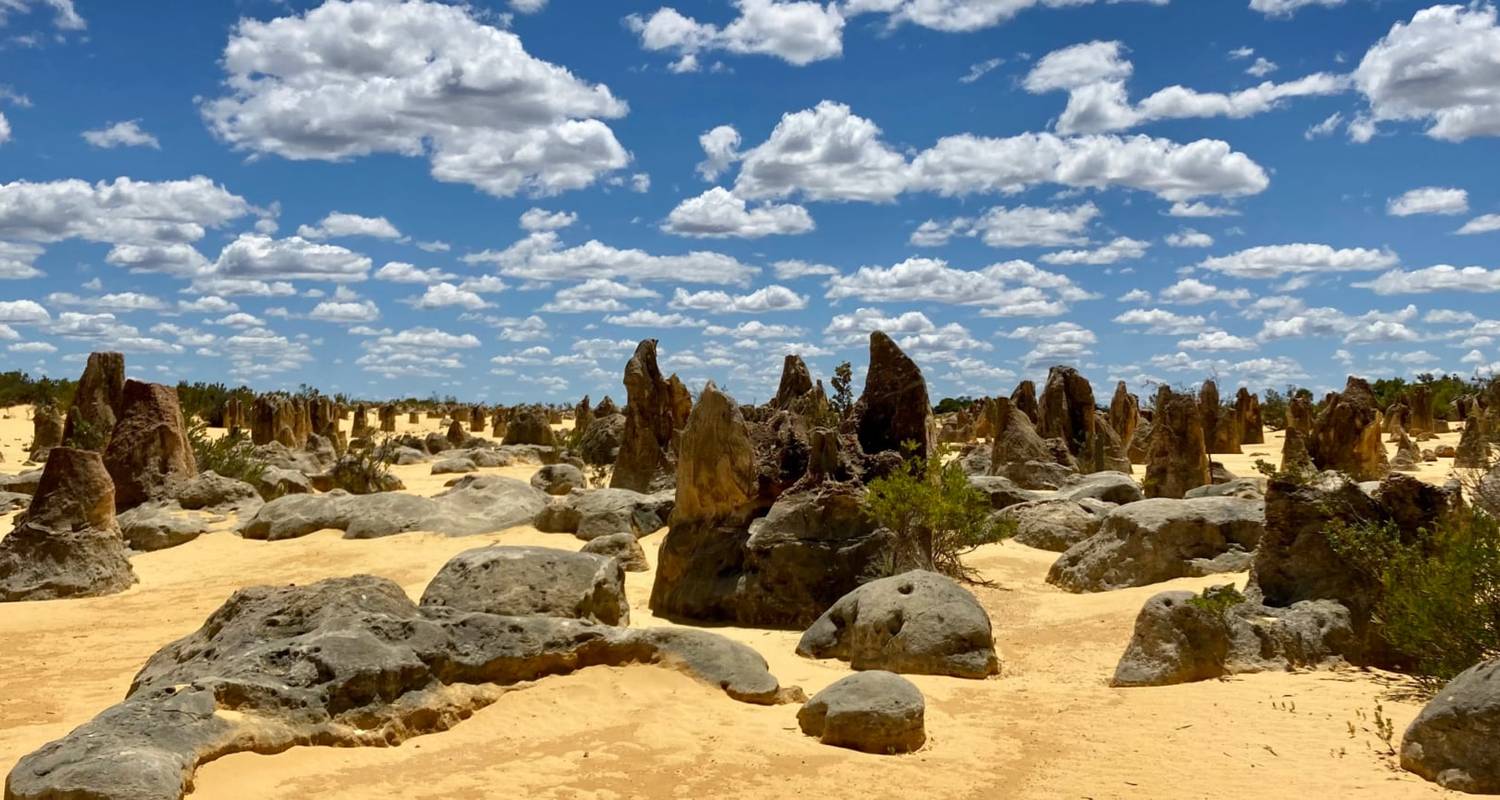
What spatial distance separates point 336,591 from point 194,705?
5.44 ft

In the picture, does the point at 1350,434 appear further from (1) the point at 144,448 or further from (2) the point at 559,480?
(1) the point at 144,448

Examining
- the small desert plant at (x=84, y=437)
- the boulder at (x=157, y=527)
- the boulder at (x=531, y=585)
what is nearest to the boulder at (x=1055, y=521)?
the boulder at (x=531, y=585)

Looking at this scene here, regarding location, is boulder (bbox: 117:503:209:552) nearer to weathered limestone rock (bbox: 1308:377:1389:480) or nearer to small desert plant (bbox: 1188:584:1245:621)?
small desert plant (bbox: 1188:584:1245:621)

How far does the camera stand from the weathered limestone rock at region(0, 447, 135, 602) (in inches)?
558

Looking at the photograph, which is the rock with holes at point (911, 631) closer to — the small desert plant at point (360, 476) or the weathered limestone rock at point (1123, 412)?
the small desert plant at point (360, 476)

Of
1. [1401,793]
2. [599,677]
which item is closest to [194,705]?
[599,677]

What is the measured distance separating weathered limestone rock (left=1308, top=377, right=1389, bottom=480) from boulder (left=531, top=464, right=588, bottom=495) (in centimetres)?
1377

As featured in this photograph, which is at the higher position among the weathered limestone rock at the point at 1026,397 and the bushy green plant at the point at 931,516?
the weathered limestone rock at the point at 1026,397

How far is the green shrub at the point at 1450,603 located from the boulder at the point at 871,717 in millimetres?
3790

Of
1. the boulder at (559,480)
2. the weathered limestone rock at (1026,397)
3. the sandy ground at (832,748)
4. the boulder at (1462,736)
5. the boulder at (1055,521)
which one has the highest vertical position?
the weathered limestone rock at (1026,397)

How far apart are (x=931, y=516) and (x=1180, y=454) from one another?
9.59 metres

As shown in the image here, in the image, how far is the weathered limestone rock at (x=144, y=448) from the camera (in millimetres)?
19234

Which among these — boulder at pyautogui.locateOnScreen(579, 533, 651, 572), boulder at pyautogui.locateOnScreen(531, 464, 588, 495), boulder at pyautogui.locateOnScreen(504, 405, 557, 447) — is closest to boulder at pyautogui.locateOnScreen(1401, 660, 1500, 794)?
boulder at pyautogui.locateOnScreen(579, 533, 651, 572)

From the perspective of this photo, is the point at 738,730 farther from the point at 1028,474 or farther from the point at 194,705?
the point at 1028,474
